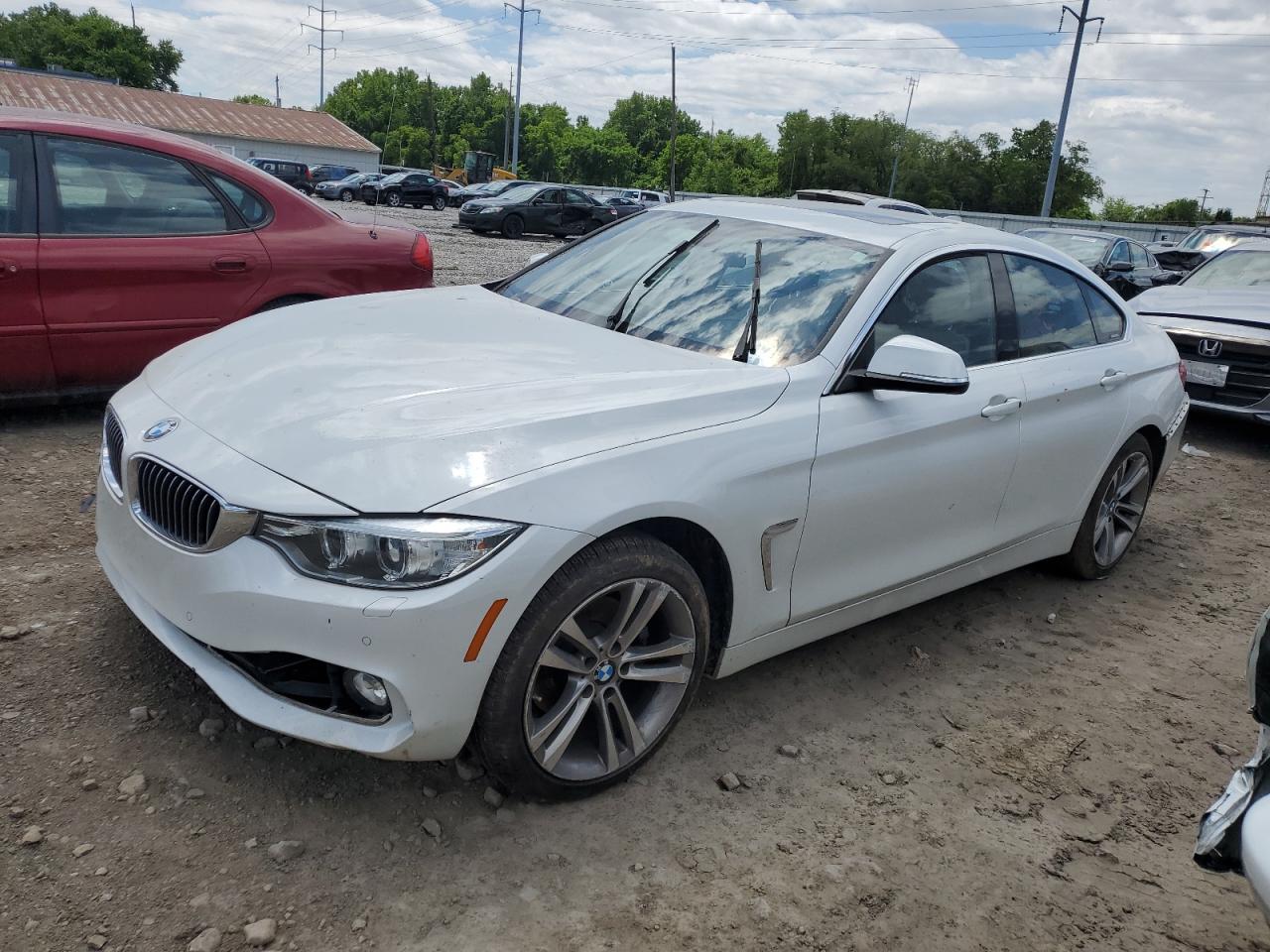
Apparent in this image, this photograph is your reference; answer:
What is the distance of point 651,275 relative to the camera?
12.1 ft

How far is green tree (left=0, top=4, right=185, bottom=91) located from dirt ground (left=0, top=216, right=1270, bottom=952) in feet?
337

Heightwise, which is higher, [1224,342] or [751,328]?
[751,328]

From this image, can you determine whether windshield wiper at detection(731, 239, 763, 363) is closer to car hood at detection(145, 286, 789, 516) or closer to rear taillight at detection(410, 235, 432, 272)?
car hood at detection(145, 286, 789, 516)

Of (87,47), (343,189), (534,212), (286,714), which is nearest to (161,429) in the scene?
(286,714)

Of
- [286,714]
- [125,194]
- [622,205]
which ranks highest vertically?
[622,205]

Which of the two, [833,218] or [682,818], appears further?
[833,218]

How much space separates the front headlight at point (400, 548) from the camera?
2.29m

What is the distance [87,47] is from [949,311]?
107 metres

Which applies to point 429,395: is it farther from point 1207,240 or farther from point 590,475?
point 1207,240

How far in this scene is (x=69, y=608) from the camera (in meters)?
3.42

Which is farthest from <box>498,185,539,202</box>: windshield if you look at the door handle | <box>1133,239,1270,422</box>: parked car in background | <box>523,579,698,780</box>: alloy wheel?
<box>523,579,698,780</box>: alloy wheel

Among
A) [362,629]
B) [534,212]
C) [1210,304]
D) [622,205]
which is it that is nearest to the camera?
[362,629]

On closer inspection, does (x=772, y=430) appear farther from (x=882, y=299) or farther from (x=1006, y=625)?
(x=1006, y=625)

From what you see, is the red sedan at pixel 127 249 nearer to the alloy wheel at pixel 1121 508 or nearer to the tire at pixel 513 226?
the alloy wheel at pixel 1121 508
